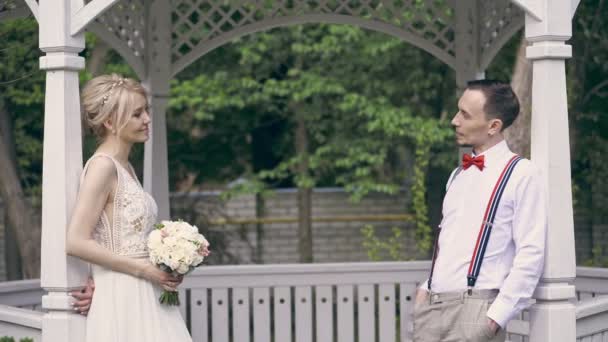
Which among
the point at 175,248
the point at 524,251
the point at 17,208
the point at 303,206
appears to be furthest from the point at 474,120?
the point at 303,206

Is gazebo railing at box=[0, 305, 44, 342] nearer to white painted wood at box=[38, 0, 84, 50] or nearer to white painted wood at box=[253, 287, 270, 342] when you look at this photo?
white painted wood at box=[38, 0, 84, 50]

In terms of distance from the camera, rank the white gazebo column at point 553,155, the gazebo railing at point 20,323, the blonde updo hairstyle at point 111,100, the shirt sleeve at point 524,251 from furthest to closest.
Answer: the gazebo railing at point 20,323
the white gazebo column at point 553,155
the blonde updo hairstyle at point 111,100
the shirt sleeve at point 524,251

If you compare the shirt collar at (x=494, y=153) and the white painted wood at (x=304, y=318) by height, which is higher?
the shirt collar at (x=494, y=153)

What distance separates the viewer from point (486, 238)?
488 centimetres

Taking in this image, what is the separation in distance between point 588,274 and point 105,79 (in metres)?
3.93

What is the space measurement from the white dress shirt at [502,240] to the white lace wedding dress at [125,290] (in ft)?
4.32

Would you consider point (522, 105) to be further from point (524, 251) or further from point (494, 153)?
point (524, 251)

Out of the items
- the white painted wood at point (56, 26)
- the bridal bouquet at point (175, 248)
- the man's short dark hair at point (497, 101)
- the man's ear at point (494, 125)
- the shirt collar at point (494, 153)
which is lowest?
the bridal bouquet at point (175, 248)

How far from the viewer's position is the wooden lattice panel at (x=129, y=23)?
7625mm

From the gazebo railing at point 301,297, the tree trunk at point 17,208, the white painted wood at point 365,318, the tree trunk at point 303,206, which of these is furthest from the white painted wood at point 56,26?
the tree trunk at point 303,206

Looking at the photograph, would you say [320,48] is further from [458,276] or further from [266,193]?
[458,276]

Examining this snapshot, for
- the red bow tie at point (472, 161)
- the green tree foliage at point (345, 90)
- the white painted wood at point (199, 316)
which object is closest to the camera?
the red bow tie at point (472, 161)

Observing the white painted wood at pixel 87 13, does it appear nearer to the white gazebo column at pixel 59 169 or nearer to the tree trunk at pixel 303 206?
the white gazebo column at pixel 59 169

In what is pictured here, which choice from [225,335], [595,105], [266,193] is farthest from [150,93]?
[266,193]
